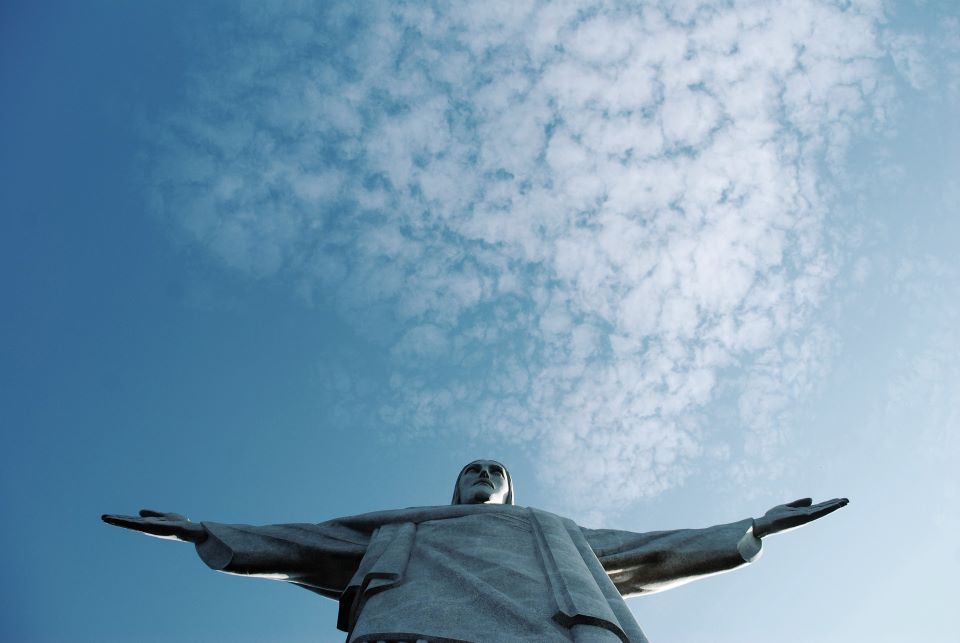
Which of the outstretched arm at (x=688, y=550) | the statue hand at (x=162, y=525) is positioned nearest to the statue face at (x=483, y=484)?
the outstretched arm at (x=688, y=550)

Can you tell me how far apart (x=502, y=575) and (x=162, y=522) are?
3642 mm

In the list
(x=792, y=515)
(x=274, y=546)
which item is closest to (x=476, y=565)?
(x=274, y=546)

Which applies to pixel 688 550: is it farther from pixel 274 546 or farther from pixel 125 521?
pixel 125 521

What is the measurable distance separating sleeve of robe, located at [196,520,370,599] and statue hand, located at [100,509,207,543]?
0.11 m

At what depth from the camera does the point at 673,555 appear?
9.55 m

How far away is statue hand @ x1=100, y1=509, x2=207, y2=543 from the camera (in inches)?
343

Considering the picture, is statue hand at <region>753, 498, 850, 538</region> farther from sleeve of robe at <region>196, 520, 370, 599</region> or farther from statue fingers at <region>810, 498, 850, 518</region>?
sleeve of robe at <region>196, 520, 370, 599</region>

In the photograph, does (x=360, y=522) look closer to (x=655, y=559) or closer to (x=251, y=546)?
(x=251, y=546)

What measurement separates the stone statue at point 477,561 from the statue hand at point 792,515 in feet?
0.04

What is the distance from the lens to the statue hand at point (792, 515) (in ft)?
31.2

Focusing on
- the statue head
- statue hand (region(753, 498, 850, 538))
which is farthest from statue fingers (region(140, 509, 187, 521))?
statue hand (region(753, 498, 850, 538))

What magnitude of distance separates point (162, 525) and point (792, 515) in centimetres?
662

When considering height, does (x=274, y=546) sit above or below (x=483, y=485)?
below

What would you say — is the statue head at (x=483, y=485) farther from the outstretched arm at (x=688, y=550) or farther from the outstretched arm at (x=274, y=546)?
the outstretched arm at (x=274, y=546)
